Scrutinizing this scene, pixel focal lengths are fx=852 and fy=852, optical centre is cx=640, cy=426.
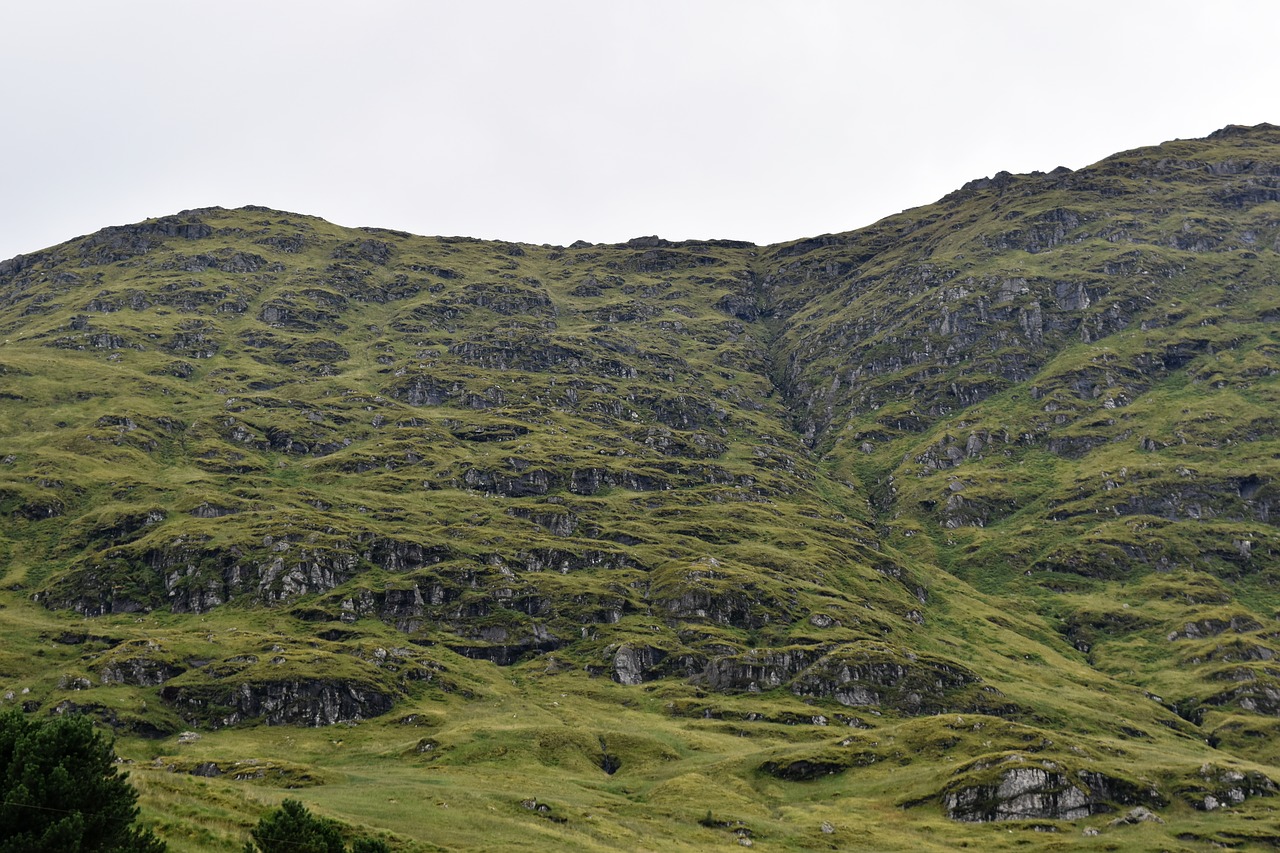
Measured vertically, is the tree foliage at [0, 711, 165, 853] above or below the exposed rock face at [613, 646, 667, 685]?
above

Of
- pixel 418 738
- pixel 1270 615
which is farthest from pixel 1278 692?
pixel 418 738

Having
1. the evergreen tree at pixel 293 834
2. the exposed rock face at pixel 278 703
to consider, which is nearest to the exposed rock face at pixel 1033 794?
the evergreen tree at pixel 293 834

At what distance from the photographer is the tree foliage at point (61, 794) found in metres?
31.6

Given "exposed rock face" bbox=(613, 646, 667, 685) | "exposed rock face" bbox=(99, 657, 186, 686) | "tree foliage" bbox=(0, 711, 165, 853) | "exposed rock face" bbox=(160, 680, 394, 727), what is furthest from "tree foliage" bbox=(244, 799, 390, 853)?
"exposed rock face" bbox=(613, 646, 667, 685)

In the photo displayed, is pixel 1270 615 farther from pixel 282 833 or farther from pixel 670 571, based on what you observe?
pixel 282 833

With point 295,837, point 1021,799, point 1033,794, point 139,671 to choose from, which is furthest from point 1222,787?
point 139,671

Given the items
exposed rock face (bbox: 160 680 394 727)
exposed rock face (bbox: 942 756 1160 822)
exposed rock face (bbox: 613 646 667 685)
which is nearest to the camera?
exposed rock face (bbox: 942 756 1160 822)

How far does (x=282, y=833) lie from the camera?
36.8m

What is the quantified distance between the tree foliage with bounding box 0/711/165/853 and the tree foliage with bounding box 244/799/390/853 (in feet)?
12.9

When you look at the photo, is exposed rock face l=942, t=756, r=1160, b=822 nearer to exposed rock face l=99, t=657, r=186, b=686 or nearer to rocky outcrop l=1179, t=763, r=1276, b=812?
rocky outcrop l=1179, t=763, r=1276, b=812

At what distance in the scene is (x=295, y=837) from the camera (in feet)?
121

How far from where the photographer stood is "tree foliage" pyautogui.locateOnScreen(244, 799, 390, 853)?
Answer: 1438 inches

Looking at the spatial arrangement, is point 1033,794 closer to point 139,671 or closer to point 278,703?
point 278,703

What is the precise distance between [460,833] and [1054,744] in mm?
87288
